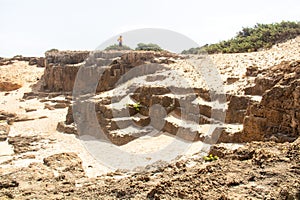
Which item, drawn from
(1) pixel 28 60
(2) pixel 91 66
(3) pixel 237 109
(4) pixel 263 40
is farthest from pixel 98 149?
(1) pixel 28 60

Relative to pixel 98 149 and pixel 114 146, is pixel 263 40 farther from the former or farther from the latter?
Answer: pixel 98 149

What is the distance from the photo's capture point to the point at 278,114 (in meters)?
7.89

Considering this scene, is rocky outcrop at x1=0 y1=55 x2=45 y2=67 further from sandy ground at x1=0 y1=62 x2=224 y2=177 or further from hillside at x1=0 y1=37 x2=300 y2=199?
sandy ground at x1=0 y1=62 x2=224 y2=177

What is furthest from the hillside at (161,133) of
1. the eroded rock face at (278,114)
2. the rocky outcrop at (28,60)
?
the rocky outcrop at (28,60)

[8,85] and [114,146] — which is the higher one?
[8,85]

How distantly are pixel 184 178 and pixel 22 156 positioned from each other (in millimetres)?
8147

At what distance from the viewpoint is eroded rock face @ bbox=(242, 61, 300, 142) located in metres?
7.39

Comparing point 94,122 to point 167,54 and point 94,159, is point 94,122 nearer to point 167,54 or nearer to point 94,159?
point 94,159

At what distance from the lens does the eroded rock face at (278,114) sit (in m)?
7.39

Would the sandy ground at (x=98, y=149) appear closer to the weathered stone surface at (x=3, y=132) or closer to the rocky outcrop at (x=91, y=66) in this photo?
the weathered stone surface at (x=3, y=132)

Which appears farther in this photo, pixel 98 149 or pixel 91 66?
pixel 91 66

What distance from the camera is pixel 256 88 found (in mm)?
10945

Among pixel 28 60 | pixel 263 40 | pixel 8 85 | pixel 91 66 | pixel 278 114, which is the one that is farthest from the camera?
pixel 28 60

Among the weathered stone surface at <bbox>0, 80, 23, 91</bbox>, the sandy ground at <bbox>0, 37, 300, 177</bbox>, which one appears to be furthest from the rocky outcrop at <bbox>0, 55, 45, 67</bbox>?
the sandy ground at <bbox>0, 37, 300, 177</bbox>
